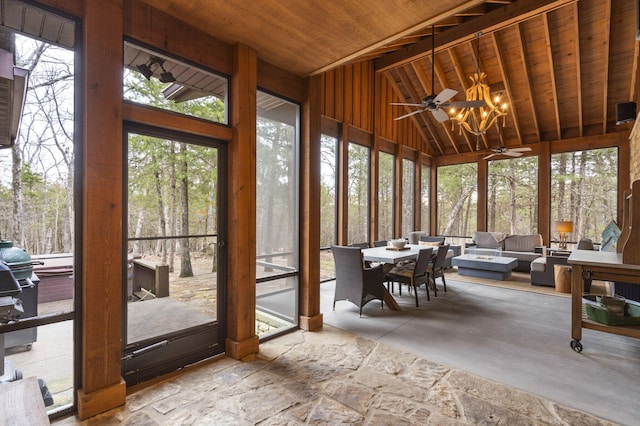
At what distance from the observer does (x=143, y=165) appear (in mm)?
2459

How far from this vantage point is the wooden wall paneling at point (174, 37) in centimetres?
223

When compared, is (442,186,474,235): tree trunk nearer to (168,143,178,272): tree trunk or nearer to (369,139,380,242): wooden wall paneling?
(369,139,380,242): wooden wall paneling

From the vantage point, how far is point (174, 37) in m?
2.45

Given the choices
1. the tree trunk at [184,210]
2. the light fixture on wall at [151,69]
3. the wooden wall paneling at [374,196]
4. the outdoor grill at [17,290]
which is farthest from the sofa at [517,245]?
the outdoor grill at [17,290]

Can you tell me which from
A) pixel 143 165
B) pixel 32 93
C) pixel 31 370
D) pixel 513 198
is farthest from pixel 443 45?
pixel 31 370

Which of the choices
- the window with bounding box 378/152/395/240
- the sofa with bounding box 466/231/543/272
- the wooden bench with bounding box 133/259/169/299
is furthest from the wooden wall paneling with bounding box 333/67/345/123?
the sofa with bounding box 466/231/543/272

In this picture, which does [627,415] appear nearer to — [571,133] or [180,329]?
[180,329]

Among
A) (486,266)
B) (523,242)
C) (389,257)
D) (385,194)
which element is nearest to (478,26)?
(385,194)

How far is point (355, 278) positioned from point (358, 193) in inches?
130

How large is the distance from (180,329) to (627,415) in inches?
A: 133

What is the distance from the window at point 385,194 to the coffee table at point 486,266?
5.80ft

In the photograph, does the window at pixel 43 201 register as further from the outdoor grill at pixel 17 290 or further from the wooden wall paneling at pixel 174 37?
the wooden wall paneling at pixel 174 37

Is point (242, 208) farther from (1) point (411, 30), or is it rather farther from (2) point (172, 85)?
(1) point (411, 30)

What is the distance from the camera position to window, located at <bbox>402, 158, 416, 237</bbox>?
872 centimetres
